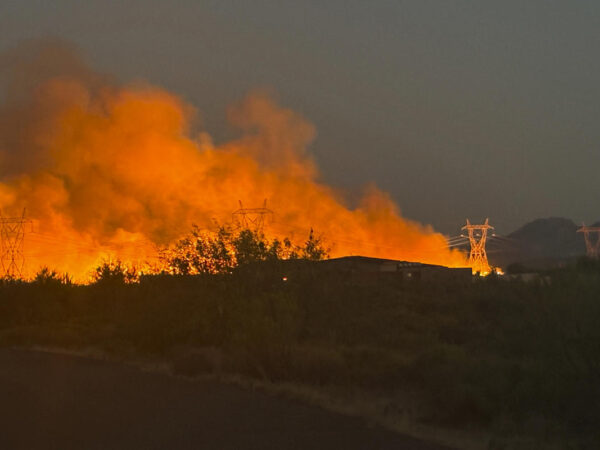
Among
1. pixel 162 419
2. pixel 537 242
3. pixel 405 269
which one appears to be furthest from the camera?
pixel 537 242

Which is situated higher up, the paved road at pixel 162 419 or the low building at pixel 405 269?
the low building at pixel 405 269

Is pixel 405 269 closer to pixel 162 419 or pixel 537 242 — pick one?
pixel 162 419

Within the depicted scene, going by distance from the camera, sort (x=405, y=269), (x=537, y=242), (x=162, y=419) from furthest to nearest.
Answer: (x=537, y=242)
(x=405, y=269)
(x=162, y=419)

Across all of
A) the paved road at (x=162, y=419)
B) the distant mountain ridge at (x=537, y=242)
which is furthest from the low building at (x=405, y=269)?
the distant mountain ridge at (x=537, y=242)

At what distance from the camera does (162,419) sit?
51.0 ft

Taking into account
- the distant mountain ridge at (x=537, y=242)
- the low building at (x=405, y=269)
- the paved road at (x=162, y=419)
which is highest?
the distant mountain ridge at (x=537, y=242)

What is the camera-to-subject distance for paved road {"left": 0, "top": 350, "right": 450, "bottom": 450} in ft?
43.6

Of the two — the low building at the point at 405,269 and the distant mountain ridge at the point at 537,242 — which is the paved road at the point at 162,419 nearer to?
the low building at the point at 405,269

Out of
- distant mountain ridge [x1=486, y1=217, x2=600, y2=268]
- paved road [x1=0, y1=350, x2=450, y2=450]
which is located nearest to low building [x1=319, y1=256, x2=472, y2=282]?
paved road [x1=0, y1=350, x2=450, y2=450]

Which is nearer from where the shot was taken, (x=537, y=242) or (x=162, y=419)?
(x=162, y=419)

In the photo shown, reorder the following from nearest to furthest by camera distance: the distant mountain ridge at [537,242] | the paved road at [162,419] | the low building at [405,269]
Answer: the paved road at [162,419] < the low building at [405,269] < the distant mountain ridge at [537,242]

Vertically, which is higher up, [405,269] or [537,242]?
[537,242]

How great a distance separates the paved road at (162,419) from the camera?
43.6 feet

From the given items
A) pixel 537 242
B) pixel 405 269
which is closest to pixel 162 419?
pixel 405 269
